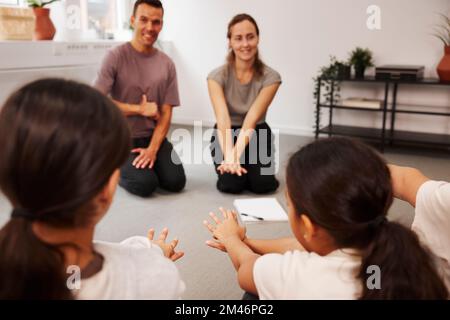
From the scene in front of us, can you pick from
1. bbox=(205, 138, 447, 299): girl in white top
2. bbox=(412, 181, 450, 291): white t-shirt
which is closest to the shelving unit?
bbox=(412, 181, 450, 291): white t-shirt

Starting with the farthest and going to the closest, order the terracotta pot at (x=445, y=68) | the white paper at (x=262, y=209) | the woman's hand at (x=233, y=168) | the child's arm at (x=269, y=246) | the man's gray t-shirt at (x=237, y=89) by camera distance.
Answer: the terracotta pot at (x=445, y=68), the man's gray t-shirt at (x=237, y=89), the woman's hand at (x=233, y=168), the white paper at (x=262, y=209), the child's arm at (x=269, y=246)

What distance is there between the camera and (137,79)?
2.52 metres

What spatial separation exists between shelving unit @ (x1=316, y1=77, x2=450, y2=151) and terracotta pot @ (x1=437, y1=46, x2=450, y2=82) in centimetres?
6

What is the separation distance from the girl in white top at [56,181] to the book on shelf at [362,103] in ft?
10.1

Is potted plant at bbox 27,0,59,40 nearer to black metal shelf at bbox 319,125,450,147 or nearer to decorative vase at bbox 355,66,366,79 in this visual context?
black metal shelf at bbox 319,125,450,147

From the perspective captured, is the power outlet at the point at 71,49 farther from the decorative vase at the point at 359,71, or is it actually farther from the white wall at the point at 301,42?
the decorative vase at the point at 359,71

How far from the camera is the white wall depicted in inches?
138

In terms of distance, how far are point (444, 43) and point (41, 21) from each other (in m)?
2.86

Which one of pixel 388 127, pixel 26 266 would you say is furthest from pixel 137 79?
pixel 388 127

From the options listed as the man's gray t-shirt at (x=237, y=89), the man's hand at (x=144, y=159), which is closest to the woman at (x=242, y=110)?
the man's gray t-shirt at (x=237, y=89)

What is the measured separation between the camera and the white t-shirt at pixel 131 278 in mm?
691

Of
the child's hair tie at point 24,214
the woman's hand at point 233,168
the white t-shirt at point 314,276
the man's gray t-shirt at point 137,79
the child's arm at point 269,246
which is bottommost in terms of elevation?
the woman's hand at point 233,168

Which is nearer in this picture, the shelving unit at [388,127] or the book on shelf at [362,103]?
the shelving unit at [388,127]
